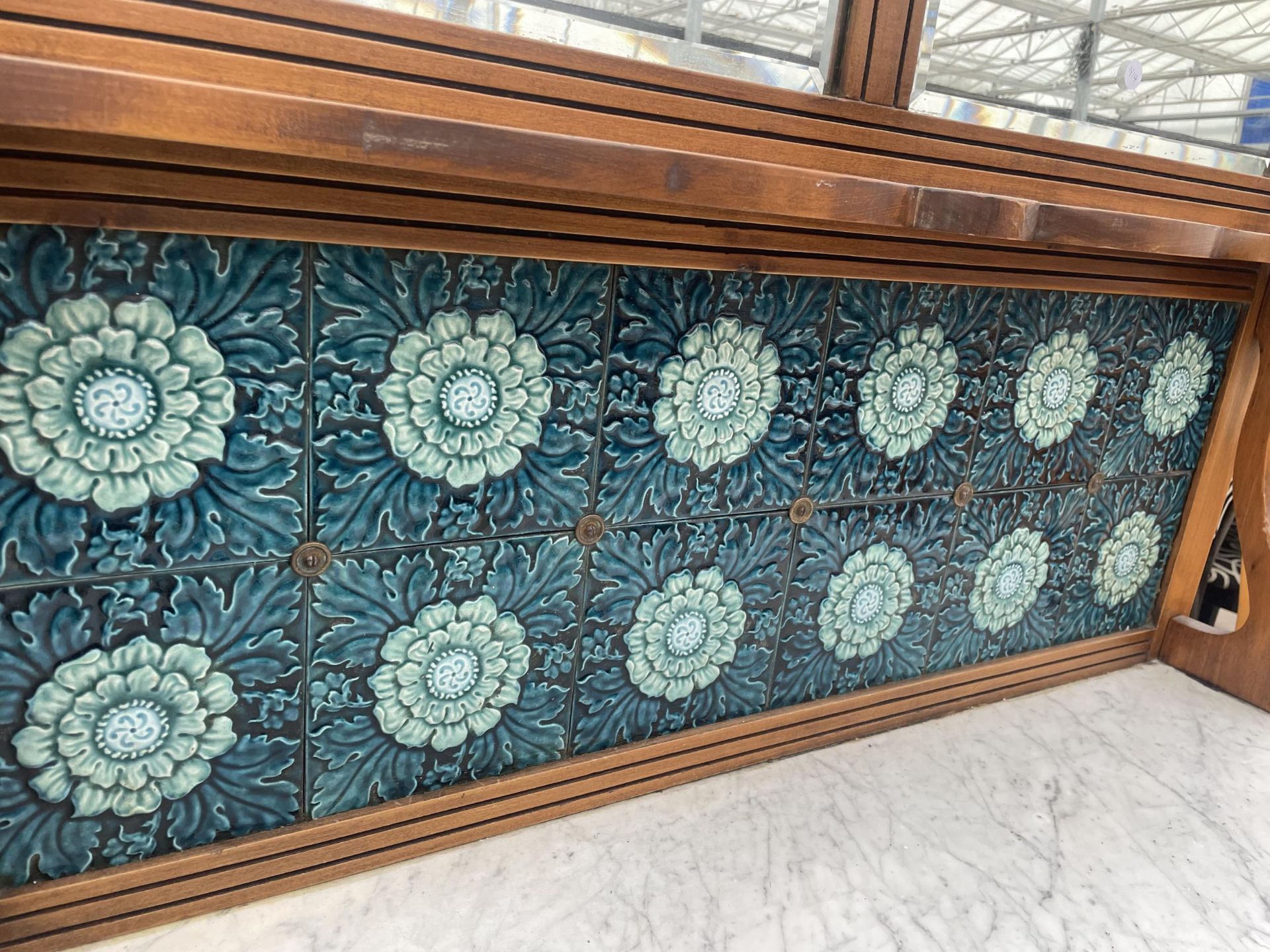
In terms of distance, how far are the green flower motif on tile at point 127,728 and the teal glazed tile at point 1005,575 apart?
0.88 metres

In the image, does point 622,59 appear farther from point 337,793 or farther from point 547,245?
point 337,793

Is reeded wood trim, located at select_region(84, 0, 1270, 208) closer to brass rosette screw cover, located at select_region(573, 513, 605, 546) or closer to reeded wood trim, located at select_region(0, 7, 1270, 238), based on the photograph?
reeded wood trim, located at select_region(0, 7, 1270, 238)

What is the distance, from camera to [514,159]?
2.02ft

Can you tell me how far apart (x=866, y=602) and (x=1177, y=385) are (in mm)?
607

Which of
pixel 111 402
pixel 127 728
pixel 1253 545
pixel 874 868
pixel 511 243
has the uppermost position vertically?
pixel 511 243

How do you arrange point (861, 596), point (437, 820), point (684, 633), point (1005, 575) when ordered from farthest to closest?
point (1005, 575) < point (861, 596) < point (684, 633) < point (437, 820)

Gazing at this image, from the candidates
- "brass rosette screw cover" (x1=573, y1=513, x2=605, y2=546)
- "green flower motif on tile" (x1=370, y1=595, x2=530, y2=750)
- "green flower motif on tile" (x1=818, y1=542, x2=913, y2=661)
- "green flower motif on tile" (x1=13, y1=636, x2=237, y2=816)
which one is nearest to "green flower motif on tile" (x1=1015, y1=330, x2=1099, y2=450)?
"green flower motif on tile" (x1=818, y1=542, x2=913, y2=661)

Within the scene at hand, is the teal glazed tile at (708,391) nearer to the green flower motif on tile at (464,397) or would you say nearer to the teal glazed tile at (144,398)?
the green flower motif on tile at (464,397)

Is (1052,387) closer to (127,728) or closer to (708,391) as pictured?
(708,391)

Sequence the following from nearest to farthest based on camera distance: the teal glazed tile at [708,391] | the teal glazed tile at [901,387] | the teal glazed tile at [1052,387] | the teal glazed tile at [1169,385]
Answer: the teal glazed tile at [708,391] < the teal glazed tile at [901,387] < the teal glazed tile at [1052,387] < the teal glazed tile at [1169,385]

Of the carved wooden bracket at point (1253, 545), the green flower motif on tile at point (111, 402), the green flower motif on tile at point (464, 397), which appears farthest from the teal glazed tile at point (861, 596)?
the green flower motif on tile at point (111, 402)

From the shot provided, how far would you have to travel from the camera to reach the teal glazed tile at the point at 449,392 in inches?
27.9

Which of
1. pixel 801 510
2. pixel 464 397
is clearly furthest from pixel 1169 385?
pixel 464 397

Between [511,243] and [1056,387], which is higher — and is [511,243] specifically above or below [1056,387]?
above
